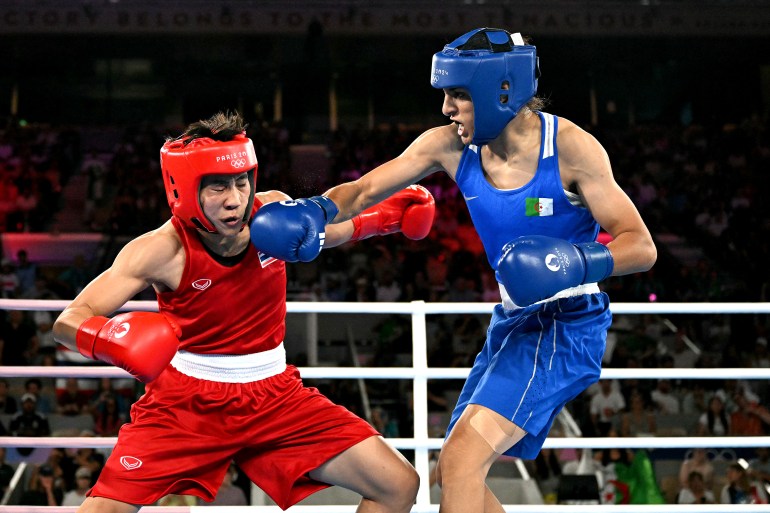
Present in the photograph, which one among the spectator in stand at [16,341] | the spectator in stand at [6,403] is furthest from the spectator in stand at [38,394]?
the spectator in stand at [16,341]

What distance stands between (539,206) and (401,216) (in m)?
0.60

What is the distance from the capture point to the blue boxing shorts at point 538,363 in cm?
252

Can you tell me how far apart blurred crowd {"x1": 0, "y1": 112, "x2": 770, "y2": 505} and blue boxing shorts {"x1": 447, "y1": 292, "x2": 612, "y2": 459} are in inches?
32.2

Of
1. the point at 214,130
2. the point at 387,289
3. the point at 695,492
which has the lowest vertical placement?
the point at 695,492

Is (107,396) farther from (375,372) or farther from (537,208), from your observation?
(537,208)

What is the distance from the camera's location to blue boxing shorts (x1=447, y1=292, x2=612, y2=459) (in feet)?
8.26

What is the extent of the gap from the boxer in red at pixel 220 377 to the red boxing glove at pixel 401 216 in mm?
388

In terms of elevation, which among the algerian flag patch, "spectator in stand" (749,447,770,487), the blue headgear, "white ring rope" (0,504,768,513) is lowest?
"spectator in stand" (749,447,770,487)

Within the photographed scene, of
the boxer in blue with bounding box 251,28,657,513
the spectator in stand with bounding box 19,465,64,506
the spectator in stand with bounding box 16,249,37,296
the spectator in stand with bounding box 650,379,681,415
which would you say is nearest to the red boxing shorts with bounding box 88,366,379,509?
the boxer in blue with bounding box 251,28,657,513

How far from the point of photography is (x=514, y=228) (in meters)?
2.66

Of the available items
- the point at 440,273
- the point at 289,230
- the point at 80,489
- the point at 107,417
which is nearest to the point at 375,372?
the point at 289,230

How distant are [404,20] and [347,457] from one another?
13.2 meters

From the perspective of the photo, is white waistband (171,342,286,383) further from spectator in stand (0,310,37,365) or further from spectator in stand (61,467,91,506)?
spectator in stand (0,310,37,365)

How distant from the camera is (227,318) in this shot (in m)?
2.62
